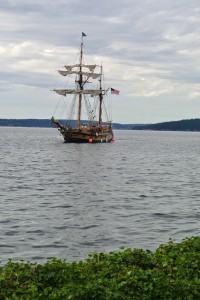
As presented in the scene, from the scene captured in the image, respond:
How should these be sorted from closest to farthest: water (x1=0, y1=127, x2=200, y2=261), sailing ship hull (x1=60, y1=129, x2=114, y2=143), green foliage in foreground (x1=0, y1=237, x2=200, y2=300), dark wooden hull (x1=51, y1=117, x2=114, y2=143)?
green foliage in foreground (x1=0, y1=237, x2=200, y2=300), water (x1=0, y1=127, x2=200, y2=261), dark wooden hull (x1=51, y1=117, x2=114, y2=143), sailing ship hull (x1=60, y1=129, x2=114, y2=143)

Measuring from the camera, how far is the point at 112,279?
9.81 meters

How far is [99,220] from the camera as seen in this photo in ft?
72.8

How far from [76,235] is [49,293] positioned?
9977mm

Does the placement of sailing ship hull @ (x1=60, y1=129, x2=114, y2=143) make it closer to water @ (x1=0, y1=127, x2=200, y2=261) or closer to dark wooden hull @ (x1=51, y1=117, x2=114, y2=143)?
dark wooden hull @ (x1=51, y1=117, x2=114, y2=143)

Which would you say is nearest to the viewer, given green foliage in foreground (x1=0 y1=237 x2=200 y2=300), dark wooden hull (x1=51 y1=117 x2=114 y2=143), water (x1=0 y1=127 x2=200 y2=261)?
green foliage in foreground (x1=0 y1=237 x2=200 y2=300)

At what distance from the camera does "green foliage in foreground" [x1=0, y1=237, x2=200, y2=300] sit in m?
9.01

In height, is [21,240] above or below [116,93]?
below

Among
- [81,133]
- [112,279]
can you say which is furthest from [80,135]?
[112,279]

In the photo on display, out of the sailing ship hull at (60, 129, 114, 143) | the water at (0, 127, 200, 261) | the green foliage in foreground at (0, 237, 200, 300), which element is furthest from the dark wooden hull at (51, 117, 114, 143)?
the green foliage in foreground at (0, 237, 200, 300)

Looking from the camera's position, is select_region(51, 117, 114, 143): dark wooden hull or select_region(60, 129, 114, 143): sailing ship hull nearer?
select_region(51, 117, 114, 143): dark wooden hull

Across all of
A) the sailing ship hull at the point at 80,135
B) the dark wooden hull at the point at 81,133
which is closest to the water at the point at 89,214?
the dark wooden hull at the point at 81,133

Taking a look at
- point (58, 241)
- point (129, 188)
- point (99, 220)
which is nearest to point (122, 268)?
point (58, 241)

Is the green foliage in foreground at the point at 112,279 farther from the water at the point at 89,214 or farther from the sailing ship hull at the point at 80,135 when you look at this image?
the sailing ship hull at the point at 80,135

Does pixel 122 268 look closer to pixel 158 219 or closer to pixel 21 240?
pixel 21 240
